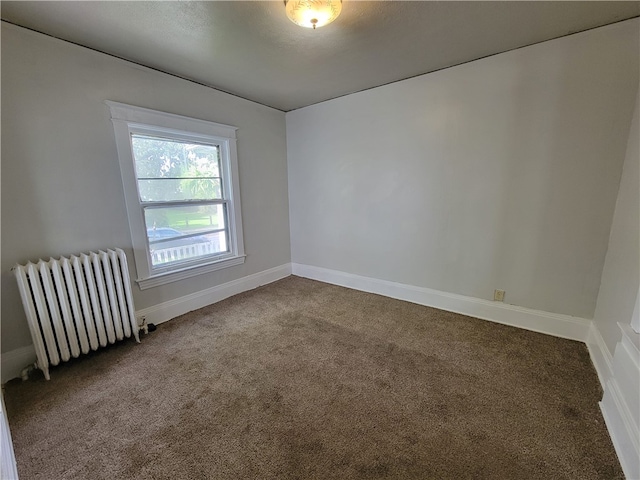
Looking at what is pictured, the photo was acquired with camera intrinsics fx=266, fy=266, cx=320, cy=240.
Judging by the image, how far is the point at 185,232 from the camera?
2861mm

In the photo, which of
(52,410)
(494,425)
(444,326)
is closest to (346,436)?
(494,425)

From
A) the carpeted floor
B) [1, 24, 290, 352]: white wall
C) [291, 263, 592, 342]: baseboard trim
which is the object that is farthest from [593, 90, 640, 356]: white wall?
[1, 24, 290, 352]: white wall

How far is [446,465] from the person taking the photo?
126cm

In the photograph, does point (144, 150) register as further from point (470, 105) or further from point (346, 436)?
point (470, 105)

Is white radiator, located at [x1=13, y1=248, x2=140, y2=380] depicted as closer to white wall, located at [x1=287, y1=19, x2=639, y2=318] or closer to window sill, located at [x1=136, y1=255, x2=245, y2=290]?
window sill, located at [x1=136, y1=255, x2=245, y2=290]

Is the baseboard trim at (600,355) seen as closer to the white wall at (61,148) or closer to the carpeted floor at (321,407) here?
the carpeted floor at (321,407)

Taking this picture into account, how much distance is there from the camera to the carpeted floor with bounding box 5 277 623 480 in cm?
127

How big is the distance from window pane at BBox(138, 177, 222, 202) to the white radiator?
0.63 m

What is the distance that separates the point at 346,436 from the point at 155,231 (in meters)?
2.40

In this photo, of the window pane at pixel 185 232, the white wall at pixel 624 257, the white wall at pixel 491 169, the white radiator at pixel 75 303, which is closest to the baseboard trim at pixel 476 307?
the white wall at pixel 491 169

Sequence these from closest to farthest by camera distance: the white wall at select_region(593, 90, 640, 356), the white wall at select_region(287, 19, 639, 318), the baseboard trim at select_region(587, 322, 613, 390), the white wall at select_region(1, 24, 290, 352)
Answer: the white wall at select_region(593, 90, 640, 356)
the baseboard trim at select_region(587, 322, 613, 390)
the white wall at select_region(1, 24, 290, 352)
the white wall at select_region(287, 19, 639, 318)

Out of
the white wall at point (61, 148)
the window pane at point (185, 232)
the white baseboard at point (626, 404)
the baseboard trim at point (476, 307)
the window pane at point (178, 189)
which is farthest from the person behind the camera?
the window pane at point (185, 232)

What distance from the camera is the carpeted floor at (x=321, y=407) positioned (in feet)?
4.17

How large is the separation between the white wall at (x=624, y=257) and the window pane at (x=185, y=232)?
11.3 ft
